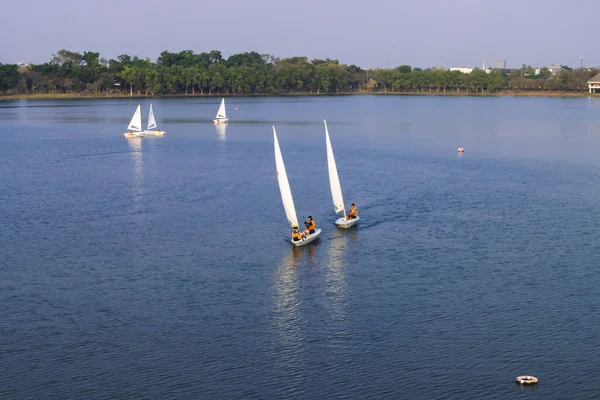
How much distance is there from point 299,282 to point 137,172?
108 feet

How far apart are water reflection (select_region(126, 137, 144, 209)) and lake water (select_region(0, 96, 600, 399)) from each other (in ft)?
1.27

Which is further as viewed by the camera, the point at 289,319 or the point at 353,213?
the point at 353,213

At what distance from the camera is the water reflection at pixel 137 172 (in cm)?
5095

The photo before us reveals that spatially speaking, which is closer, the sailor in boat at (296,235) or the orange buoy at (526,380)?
the orange buoy at (526,380)

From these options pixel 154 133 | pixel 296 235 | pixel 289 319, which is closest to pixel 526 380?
pixel 289 319

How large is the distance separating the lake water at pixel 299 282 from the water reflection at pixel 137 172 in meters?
0.39

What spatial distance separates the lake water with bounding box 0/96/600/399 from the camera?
24.2 metres

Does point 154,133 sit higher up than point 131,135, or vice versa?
point 154,133

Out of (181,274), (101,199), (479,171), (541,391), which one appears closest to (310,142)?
(479,171)

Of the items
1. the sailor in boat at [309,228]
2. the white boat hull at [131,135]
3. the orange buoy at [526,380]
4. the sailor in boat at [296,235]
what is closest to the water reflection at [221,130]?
the white boat hull at [131,135]

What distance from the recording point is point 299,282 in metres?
32.9

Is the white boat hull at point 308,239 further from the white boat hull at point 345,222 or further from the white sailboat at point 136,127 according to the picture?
the white sailboat at point 136,127

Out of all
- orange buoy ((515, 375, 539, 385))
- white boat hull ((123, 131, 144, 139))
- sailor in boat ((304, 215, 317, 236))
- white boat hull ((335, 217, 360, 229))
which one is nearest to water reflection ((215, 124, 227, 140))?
white boat hull ((123, 131, 144, 139))

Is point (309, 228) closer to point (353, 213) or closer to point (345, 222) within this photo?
point (345, 222)
